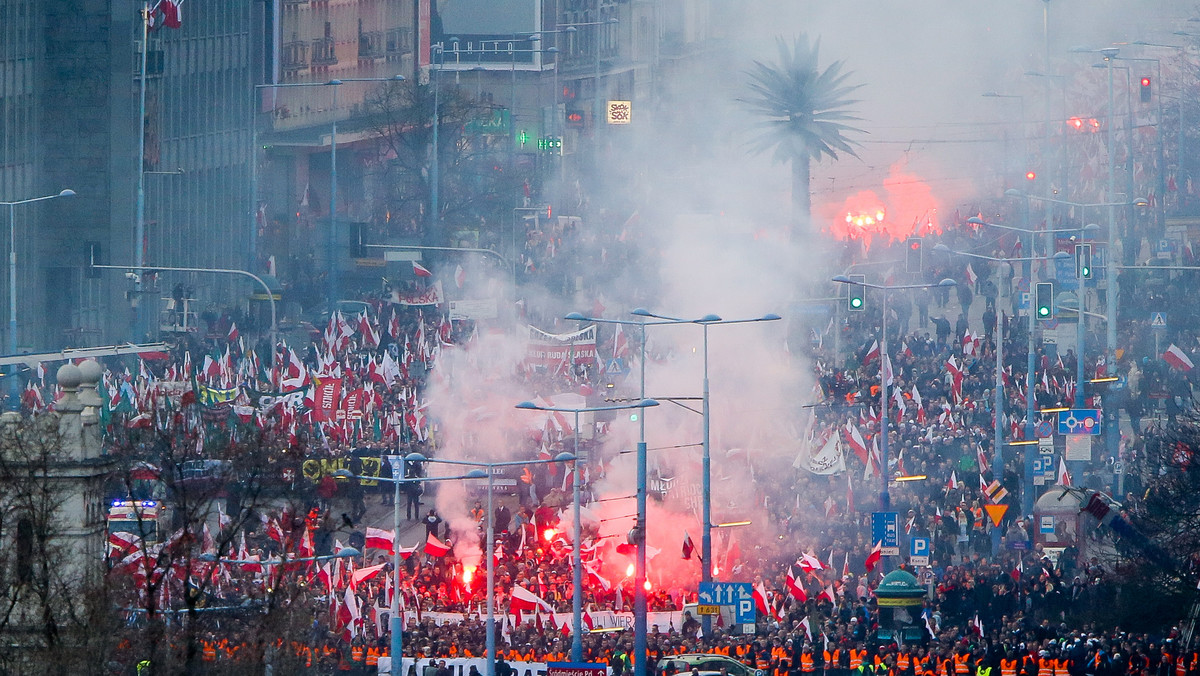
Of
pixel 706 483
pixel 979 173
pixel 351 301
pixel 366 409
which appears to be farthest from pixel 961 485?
pixel 979 173

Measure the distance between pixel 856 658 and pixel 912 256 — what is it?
39.5 metres

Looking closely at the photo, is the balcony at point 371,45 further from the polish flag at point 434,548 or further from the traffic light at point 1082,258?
the polish flag at point 434,548

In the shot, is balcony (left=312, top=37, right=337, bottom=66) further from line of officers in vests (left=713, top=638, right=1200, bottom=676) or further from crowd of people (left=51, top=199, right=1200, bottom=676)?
line of officers in vests (left=713, top=638, right=1200, bottom=676)

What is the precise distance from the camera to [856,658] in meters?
37.6

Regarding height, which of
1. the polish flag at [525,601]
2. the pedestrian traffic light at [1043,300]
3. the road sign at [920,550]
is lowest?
the polish flag at [525,601]

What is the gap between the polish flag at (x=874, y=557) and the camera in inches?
1690

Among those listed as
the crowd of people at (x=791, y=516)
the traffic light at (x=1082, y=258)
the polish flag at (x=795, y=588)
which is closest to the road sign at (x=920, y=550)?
the crowd of people at (x=791, y=516)

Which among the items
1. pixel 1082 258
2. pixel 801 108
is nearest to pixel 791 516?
pixel 1082 258

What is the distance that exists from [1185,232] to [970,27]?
3931 cm

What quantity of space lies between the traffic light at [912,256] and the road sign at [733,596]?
118 feet

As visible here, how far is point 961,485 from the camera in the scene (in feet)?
163

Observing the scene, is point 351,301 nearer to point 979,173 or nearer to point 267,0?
point 267,0

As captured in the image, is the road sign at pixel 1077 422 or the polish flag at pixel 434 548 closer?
the polish flag at pixel 434 548

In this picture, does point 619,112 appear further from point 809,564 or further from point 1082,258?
point 809,564
